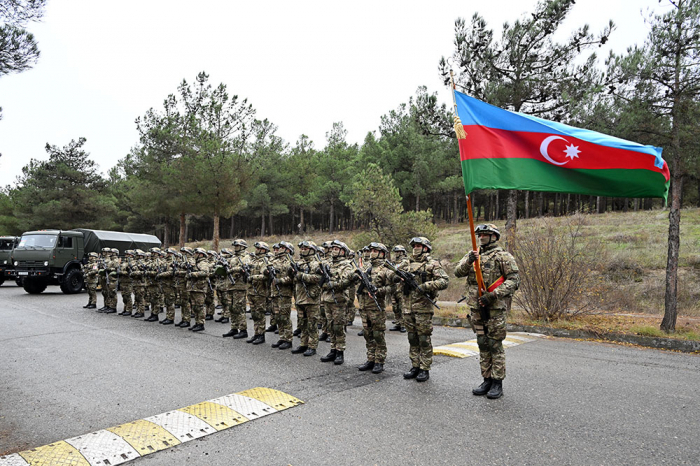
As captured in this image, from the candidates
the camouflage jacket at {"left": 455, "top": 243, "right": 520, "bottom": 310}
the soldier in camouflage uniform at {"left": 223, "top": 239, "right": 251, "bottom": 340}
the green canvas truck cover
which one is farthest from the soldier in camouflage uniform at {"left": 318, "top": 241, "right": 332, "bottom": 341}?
the green canvas truck cover

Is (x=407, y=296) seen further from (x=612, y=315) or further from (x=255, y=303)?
(x=612, y=315)

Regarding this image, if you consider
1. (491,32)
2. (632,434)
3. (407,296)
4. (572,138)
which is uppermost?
(491,32)

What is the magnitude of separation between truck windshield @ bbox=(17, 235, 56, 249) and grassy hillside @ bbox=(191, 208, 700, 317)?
1597 centimetres

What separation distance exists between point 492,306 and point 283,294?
13.8ft

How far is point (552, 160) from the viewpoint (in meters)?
A: 5.09

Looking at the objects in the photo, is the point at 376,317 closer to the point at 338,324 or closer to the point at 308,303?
the point at 338,324

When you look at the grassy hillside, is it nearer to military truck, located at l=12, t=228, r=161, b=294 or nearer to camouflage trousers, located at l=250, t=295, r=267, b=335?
camouflage trousers, located at l=250, t=295, r=267, b=335

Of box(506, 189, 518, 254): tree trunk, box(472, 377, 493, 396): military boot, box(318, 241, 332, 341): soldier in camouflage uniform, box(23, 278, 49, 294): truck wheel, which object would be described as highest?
box(506, 189, 518, 254): tree trunk

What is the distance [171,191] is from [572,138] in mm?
25128

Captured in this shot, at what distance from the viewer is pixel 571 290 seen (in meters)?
10.3

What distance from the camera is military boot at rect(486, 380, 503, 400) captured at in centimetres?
507

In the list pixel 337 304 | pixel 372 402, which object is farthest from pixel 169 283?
pixel 372 402

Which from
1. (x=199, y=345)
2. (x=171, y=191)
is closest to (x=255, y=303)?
(x=199, y=345)

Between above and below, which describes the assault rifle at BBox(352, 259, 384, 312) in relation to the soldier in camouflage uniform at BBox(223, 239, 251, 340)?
above
